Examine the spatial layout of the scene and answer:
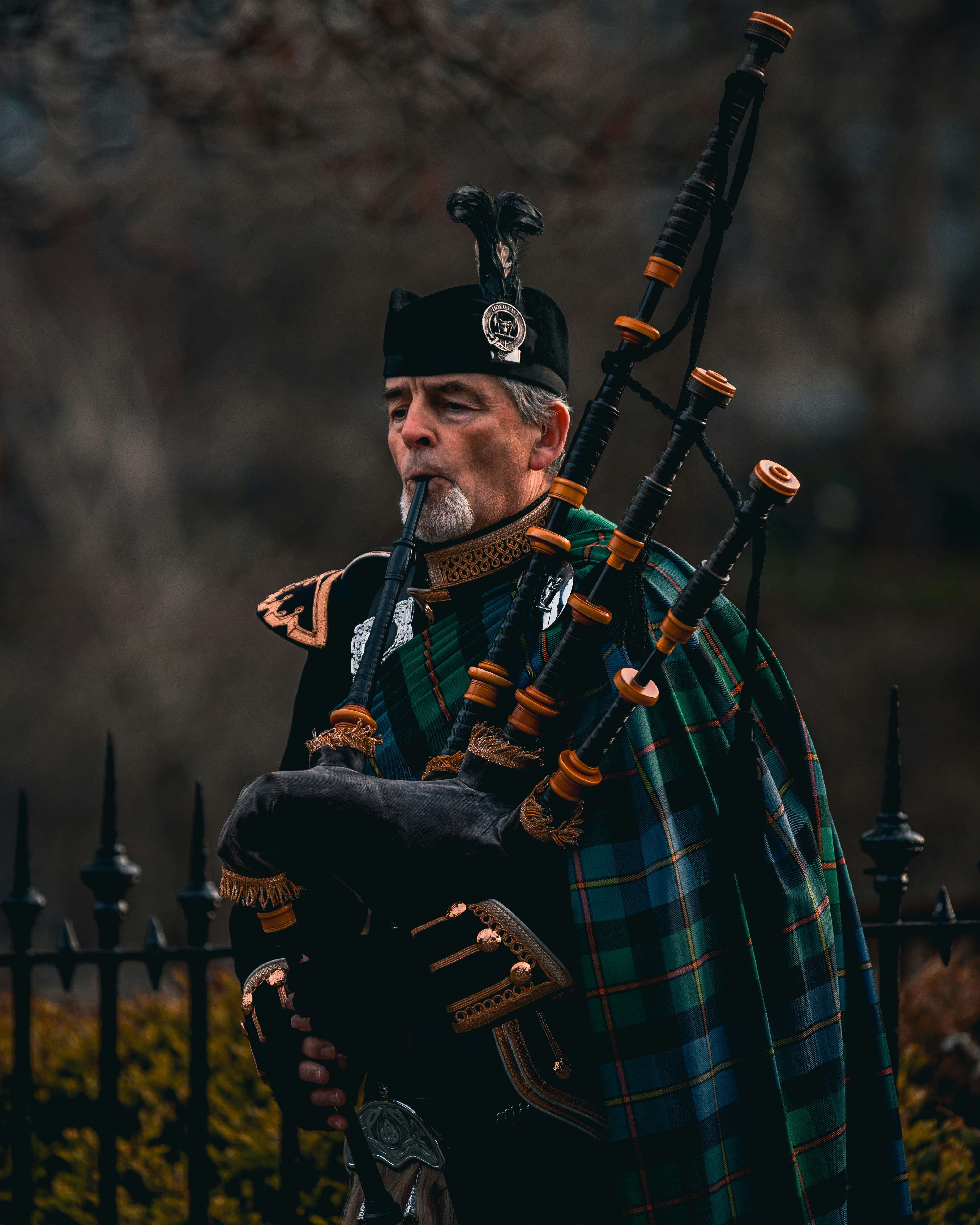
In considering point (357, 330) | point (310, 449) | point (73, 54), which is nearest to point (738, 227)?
point (357, 330)

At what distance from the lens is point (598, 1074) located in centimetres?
181

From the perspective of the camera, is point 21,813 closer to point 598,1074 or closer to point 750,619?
point 598,1074

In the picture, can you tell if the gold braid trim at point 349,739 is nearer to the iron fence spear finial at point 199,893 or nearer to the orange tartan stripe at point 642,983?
the orange tartan stripe at point 642,983

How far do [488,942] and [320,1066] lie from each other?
372 mm

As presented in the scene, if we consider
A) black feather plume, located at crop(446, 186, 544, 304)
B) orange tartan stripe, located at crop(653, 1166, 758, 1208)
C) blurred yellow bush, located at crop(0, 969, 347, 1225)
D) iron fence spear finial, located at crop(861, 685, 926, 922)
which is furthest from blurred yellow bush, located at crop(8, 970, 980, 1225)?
black feather plume, located at crop(446, 186, 544, 304)

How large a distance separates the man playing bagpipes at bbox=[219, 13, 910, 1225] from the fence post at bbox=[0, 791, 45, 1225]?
103 cm

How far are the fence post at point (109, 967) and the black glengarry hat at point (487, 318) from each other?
4.23ft

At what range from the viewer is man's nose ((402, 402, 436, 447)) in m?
2.12

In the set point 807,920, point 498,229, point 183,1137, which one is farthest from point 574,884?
point 183,1137

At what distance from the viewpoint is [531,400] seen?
7.09 ft

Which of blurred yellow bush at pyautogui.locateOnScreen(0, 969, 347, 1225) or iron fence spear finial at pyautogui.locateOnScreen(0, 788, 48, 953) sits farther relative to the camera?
blurred yellow bush at pyautogui.locateOnScreen(0, 969, 347, 1225)

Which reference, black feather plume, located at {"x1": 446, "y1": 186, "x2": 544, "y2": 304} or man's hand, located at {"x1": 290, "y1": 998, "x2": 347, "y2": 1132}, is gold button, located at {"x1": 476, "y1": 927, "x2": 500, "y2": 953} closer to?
man's hand, located at {"x1": 290, "y1": 998, "x2": 347, "y2": 1132}

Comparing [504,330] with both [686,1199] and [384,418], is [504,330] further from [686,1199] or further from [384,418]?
[384,418]

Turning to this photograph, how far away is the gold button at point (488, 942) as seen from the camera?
173 centimetres
